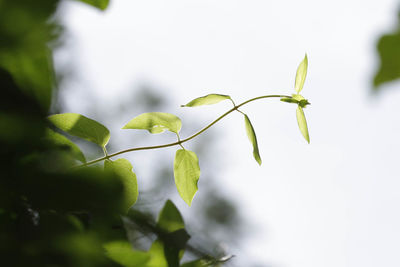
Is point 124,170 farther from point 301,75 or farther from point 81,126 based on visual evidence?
point 301,75

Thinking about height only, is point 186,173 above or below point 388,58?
below

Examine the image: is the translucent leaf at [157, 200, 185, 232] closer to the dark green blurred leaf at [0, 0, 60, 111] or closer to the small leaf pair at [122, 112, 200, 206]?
the small leaf pair at [122, 112, 200, 206]

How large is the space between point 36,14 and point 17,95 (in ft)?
0.13

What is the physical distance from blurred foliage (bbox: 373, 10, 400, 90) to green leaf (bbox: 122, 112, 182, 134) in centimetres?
22

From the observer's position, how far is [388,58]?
121 mm

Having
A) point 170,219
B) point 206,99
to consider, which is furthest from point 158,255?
point 206,99

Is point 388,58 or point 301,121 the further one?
point 301,121

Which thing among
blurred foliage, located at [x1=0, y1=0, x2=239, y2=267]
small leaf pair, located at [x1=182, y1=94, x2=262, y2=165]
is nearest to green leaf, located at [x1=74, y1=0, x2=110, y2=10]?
blurred foliage, located at [x1=0, y1=0, x2=239, y2=267]

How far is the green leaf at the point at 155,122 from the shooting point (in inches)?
12.3

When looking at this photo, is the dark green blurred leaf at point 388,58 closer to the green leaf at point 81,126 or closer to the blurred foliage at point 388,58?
the blurred foliage at point 388,58

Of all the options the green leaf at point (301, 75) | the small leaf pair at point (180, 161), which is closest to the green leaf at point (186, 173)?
the small leaf pair at point (180, 161)

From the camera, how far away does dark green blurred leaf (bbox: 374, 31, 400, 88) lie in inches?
4.6

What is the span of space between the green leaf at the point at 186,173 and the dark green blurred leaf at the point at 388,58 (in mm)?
201

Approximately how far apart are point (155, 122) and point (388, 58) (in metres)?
0.23
